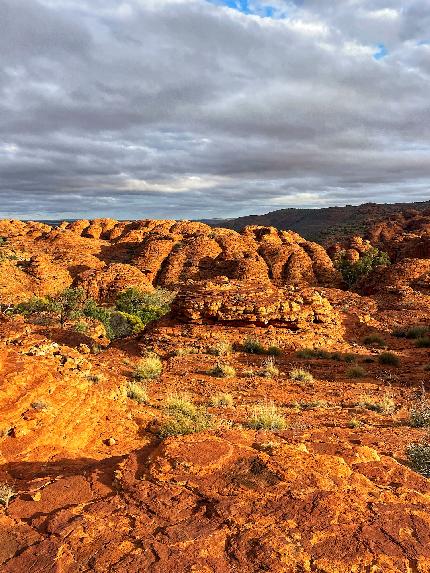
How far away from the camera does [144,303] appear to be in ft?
132

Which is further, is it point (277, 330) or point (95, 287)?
point (95, 287)

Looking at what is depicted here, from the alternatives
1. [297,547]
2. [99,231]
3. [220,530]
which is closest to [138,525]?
[220,530]

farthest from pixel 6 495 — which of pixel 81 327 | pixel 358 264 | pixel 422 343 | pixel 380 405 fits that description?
pixel 358 264

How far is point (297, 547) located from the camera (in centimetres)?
381

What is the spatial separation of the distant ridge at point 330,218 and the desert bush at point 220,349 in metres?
73.1

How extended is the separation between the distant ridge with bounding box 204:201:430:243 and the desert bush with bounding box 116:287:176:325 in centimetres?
5375

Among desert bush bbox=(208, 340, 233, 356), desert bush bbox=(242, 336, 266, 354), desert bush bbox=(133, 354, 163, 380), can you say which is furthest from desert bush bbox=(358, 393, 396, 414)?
desert bush bbox=(133, 354, 163, 380)

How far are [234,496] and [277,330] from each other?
46.8 ft

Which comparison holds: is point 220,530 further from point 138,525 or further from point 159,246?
point 159,246

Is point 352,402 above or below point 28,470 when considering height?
below

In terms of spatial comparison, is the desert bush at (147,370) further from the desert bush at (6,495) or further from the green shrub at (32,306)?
the green shrub at (32,306)

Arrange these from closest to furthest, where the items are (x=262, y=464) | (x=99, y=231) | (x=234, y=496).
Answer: (x=234, y=496) → (x=262, y=464) → (x=99, y=231)

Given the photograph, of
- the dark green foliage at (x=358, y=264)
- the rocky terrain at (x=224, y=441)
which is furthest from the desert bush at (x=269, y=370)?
the dark green foliage at (x=358, y=264)

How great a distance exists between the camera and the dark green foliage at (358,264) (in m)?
51.1
